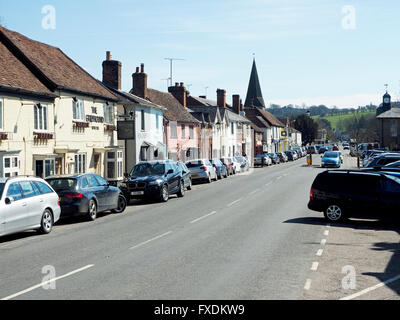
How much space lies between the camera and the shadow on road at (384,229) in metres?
9.94

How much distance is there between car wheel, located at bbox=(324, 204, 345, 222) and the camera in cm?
1762

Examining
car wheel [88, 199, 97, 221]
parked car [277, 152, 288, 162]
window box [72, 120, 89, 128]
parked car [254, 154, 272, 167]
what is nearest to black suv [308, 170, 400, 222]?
car wheel [88, 199, 97, 221]

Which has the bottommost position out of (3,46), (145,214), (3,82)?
(145,214)

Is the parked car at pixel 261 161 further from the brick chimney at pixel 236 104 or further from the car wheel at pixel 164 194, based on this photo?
the car wheel at pixel 164 194

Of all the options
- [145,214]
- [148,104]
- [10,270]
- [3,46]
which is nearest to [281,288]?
[10,270]

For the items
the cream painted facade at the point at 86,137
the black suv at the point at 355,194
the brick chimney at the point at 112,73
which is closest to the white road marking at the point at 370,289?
the black suv at the point at 355,194

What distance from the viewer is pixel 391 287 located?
30.1ft

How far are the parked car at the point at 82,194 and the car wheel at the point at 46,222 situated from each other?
1979mm

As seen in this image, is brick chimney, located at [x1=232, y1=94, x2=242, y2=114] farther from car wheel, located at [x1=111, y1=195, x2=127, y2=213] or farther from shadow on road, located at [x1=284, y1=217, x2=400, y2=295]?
shadow on road, located at [x1=284, y1=217, x2=400, y2=295]

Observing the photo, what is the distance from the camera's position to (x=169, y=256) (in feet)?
38.8

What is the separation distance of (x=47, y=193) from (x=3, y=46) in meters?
15.2

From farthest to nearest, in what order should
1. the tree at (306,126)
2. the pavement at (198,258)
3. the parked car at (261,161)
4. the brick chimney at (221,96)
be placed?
the tree at (306,126) < the brick chimney at (221,96) < the parked car at (261,161) < the pavement at (198,258)

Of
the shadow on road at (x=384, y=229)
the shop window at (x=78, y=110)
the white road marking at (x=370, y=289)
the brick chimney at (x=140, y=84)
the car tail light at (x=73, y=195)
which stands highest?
the brick chimney at (x=140, y=84)
